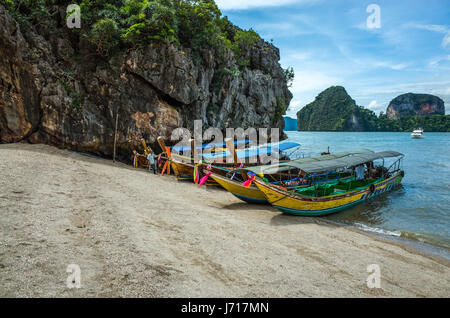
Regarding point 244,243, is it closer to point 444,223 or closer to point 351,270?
point 351,270

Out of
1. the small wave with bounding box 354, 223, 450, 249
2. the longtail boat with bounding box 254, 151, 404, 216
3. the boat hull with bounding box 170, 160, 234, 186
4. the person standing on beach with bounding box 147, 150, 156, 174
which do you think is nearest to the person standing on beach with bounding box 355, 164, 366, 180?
the longtail boat with bounding box 254, 151, 404, 216

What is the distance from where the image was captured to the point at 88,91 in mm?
19297

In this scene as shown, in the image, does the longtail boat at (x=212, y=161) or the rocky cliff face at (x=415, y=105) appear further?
the rocky cliff face at (x=415, y=105)

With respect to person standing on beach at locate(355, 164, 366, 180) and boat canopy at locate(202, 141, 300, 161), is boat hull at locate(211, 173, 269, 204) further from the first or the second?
person standing on beach at locate(355, 164, 366, 180)

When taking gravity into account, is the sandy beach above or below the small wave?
above

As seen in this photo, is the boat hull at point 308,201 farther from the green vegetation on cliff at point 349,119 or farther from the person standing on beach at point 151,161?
the green vegetation on cliff at point 349,119

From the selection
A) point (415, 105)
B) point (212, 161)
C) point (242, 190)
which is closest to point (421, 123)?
point (415, 105)

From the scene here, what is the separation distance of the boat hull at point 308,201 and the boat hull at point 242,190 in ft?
5.04

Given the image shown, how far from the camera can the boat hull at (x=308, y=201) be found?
1047 cm

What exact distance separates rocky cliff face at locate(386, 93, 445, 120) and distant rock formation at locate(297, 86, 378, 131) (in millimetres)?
22270

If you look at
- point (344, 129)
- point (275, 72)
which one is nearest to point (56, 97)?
point (275, 72)

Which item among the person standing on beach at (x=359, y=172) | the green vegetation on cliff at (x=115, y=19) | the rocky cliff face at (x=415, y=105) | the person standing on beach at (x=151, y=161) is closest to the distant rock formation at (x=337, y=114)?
the rocky cliff face at (x=415, y=105)

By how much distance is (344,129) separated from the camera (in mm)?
127250

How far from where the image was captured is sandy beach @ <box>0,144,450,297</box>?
4535mm
